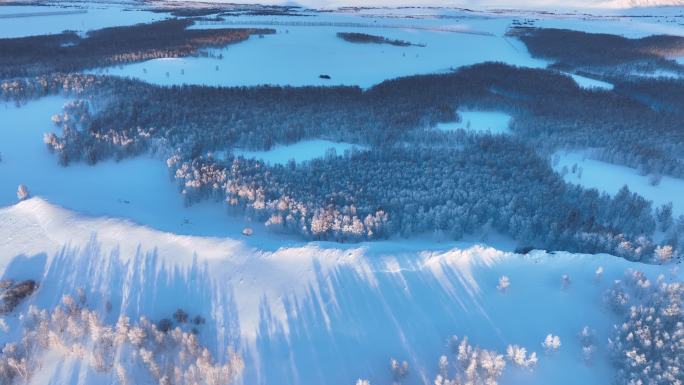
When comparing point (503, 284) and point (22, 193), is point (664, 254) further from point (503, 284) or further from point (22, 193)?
point (22, 193)

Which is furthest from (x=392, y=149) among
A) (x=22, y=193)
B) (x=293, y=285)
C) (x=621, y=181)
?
(x=22, y=193)

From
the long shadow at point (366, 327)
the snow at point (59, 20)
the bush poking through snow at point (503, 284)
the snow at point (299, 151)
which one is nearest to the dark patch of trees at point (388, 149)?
the snow at point (299, 151)

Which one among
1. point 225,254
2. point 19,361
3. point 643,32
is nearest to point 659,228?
point 225,254

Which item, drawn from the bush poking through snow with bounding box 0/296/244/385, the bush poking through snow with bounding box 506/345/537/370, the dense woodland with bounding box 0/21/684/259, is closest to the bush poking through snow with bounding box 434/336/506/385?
the bush poking through snow with bounding box 506/345/537/370

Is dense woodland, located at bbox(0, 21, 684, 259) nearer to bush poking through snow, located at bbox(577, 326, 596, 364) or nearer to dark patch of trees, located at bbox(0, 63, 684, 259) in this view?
dark patch of trees, located at bbox(0, 63, 684, 259)

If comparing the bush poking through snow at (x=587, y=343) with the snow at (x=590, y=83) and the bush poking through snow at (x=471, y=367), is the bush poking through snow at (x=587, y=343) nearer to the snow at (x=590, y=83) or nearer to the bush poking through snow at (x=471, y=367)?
the bush poking through snow at (x=471, y=367)

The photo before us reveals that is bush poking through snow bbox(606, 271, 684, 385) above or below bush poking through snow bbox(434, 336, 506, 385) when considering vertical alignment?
above
